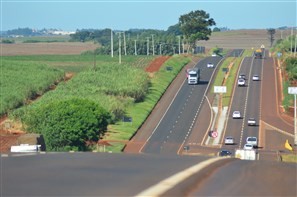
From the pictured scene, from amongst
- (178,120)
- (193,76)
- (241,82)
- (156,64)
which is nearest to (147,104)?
(178,120)

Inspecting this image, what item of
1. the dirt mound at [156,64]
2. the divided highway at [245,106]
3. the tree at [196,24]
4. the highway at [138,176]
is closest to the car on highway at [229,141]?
the divided highway at [245,106]

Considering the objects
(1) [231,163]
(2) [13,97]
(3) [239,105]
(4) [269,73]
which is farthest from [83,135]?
(4) [269,73]

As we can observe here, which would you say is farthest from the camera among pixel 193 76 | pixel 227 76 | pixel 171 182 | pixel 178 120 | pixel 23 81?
pixel 227 76

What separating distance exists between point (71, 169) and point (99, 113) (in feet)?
156

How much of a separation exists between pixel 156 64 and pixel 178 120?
144ft

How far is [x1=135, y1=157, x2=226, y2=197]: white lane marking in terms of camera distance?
10125 mm

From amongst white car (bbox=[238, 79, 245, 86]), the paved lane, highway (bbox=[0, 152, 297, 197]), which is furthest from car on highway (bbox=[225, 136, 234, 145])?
highway (bbox=[0, 152, 297, 197])

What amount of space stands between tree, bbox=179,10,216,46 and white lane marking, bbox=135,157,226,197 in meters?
151

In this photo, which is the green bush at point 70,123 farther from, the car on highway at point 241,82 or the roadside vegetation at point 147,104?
the car on highway at point 241,82

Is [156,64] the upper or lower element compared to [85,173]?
lower

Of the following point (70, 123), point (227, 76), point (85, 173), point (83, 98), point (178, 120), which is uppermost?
point (85, 173)

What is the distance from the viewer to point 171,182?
11203 millimetres

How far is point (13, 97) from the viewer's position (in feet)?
270

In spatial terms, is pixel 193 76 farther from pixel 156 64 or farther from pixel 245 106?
pixel 156 64
